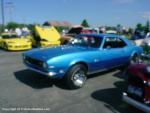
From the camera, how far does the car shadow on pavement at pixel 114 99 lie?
4.95 meters

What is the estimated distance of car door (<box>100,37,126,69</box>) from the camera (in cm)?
699

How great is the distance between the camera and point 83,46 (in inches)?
280

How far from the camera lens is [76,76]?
6.11 m

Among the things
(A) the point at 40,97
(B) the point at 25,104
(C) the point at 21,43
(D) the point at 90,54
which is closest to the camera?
(B) the point at 25,104

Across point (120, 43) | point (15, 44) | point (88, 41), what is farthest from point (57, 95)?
point (15, 44)

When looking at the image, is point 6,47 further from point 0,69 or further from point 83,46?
point 83,46

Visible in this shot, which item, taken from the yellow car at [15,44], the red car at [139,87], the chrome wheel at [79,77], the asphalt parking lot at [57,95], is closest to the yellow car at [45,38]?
the yellow car at [15,44]

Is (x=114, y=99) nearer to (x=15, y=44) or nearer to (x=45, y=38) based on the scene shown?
(x=15, y=44)

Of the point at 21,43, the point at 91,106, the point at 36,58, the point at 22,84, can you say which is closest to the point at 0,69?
the point at 22,84

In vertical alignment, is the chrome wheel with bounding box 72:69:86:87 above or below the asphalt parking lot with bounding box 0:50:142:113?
above

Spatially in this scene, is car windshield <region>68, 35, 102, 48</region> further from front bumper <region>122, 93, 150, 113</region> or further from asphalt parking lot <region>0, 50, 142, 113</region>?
front bumper <region>122, 93, 150, 113</region>

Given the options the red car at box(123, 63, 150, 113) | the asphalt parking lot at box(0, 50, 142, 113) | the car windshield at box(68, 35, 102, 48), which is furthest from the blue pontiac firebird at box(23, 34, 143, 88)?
the red car at box(123, 63, 150, 113)

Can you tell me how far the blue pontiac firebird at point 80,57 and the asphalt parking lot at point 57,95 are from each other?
16.3 inches

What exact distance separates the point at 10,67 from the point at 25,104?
4213 millimetres
